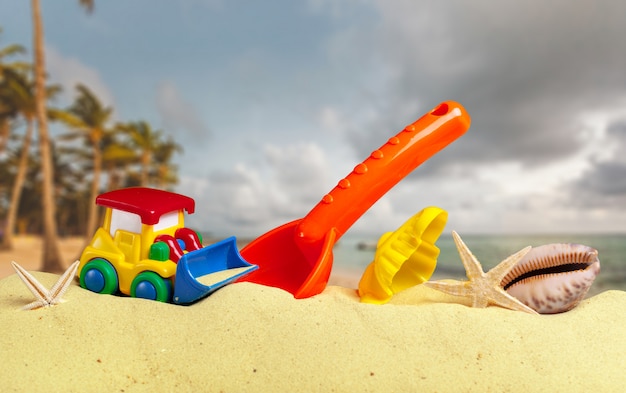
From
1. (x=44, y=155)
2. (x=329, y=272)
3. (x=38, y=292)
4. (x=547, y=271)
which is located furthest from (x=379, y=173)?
(x=44, y=155)

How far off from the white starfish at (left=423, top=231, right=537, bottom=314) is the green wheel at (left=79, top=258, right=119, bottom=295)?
221 cm

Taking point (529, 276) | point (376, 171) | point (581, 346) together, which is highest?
point (376, 171)

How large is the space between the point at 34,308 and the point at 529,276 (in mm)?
3282

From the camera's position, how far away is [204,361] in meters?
2.45

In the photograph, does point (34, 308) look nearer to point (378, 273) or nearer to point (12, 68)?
point (378, 273)

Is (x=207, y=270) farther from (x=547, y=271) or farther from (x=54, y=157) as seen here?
(x=54, y=157)

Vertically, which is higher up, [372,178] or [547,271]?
[372,178]

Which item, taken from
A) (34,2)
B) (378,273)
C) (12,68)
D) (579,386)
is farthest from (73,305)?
(12,68)

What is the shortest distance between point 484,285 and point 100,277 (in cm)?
260

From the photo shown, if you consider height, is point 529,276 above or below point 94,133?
below

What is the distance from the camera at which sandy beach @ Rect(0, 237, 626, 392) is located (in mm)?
2340

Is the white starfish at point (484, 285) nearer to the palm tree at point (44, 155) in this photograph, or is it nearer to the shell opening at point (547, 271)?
the shell opening at point (547, 271)

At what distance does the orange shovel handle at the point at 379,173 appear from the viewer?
3.29 metres

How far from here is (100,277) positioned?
3197mm
